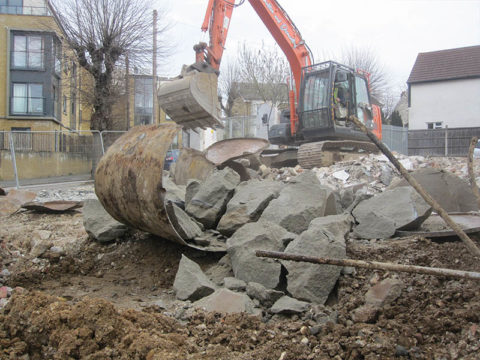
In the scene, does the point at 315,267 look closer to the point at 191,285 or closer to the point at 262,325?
the point at 262,325

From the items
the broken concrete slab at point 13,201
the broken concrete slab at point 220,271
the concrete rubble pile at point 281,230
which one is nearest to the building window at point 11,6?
the broken concrete slab at point 13,201

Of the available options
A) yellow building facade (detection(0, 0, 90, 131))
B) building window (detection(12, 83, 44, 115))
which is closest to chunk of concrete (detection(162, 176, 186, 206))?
yellow building facade (detection(0, 0, 90, 131))

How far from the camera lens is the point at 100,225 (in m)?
5.40

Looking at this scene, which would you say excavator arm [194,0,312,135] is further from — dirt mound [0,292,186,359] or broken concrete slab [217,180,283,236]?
dirt mound [0,292,186,359]

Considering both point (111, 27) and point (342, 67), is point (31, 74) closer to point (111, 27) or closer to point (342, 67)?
point (111, 27)

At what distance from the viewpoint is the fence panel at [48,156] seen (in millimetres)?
13230

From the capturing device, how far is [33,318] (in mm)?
2775

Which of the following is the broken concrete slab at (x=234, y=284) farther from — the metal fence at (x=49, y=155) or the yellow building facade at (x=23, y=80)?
the yellow building facade at (x=23, y=80)

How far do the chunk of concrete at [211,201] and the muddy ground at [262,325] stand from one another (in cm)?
100

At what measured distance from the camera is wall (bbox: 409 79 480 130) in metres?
27.7

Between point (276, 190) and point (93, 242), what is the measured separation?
217 centimetres

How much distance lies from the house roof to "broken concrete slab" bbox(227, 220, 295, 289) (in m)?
27.7

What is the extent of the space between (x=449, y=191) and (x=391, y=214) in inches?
47.0

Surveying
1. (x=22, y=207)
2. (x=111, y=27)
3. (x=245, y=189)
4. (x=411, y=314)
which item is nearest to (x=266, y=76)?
(x=111, y=27)
